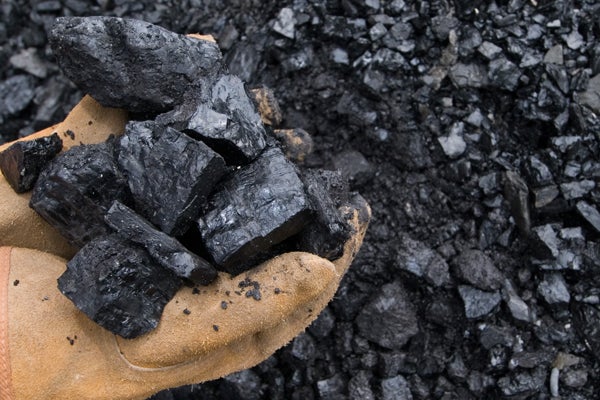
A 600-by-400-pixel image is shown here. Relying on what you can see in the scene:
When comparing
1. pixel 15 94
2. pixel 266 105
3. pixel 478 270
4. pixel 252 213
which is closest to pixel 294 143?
pixel 266 105

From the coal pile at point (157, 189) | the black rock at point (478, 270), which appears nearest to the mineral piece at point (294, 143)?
the coal pile at point (157, 189)

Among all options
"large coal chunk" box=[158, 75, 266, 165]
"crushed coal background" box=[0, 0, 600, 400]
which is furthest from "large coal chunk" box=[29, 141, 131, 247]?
"crushed coal background" box=[0, 0, 600, 400]

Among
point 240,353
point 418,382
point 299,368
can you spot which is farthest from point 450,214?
point 240,353

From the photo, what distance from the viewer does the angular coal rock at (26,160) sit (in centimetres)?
272

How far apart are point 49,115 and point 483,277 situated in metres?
3.08

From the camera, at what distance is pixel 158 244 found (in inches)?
98.5

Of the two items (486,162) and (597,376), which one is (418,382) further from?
(486,162)

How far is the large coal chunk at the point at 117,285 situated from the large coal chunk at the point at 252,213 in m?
0.25

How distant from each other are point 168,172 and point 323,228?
2.30 feet

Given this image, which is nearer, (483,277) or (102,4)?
(483,277)

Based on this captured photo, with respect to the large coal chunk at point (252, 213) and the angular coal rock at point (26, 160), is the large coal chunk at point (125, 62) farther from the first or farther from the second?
the large coal chunk at point (252, 213)

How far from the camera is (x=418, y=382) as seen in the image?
3352 millimetres

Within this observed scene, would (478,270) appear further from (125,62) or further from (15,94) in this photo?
(15,94)

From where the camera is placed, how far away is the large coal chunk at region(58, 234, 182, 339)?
8.04 ft
